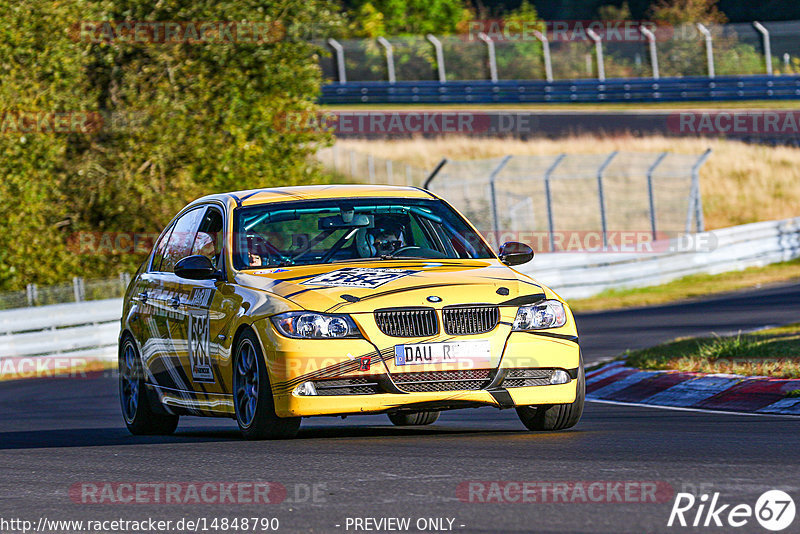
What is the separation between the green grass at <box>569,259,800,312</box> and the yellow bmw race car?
1615 centimetres

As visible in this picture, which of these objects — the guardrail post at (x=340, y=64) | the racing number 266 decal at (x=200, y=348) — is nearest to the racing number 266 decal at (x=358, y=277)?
the racing number 266 decal at (x=200, y=348)

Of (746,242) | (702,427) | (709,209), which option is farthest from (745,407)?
(709,209)

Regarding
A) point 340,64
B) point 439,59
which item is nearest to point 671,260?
point 439,59

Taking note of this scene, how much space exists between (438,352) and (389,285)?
508 mm

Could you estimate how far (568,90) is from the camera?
174ft

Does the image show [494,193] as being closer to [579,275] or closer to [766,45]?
[579,275]

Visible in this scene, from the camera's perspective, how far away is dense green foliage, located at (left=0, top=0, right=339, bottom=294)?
82.8 ft

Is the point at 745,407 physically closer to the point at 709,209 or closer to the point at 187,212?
the point at 187,212

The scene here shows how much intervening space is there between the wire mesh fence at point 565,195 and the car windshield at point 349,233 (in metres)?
18.9

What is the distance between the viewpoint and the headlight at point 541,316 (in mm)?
8734

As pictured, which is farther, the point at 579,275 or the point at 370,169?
the point at 370,169
